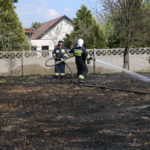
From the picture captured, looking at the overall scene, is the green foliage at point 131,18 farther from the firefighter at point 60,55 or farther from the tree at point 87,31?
the tree at point 87,31

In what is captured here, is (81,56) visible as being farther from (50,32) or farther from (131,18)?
(50,32)

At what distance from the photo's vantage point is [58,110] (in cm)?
697

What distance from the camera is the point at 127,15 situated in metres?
12.1

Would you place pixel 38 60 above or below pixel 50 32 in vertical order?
below

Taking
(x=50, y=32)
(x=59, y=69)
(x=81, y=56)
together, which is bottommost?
(x=59, y=69)

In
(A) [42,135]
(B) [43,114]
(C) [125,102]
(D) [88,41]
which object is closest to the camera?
(A) [42,135]

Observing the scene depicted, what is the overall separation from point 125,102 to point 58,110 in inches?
68.7

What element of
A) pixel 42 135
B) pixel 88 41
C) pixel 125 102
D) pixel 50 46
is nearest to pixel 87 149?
pixel 42 135

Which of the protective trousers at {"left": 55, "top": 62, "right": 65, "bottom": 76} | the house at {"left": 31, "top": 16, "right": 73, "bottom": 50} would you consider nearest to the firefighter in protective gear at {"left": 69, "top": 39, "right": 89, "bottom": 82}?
the protective trousers at {"left": 55, "top": 62, "right": 65, "bottom": 76}

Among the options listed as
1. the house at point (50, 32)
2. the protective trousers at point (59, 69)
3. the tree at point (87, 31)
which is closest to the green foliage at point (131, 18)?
the protective trousers at point (59, 69)

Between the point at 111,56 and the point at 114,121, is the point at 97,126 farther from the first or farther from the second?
the point at 111,56

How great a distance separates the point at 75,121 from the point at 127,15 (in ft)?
23.7

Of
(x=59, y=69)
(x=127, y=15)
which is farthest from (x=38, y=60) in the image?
(x=127, y=15)

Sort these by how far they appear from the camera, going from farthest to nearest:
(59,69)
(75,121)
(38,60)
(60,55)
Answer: (38,60)
(59,69)
(60,55)
(75,121)
